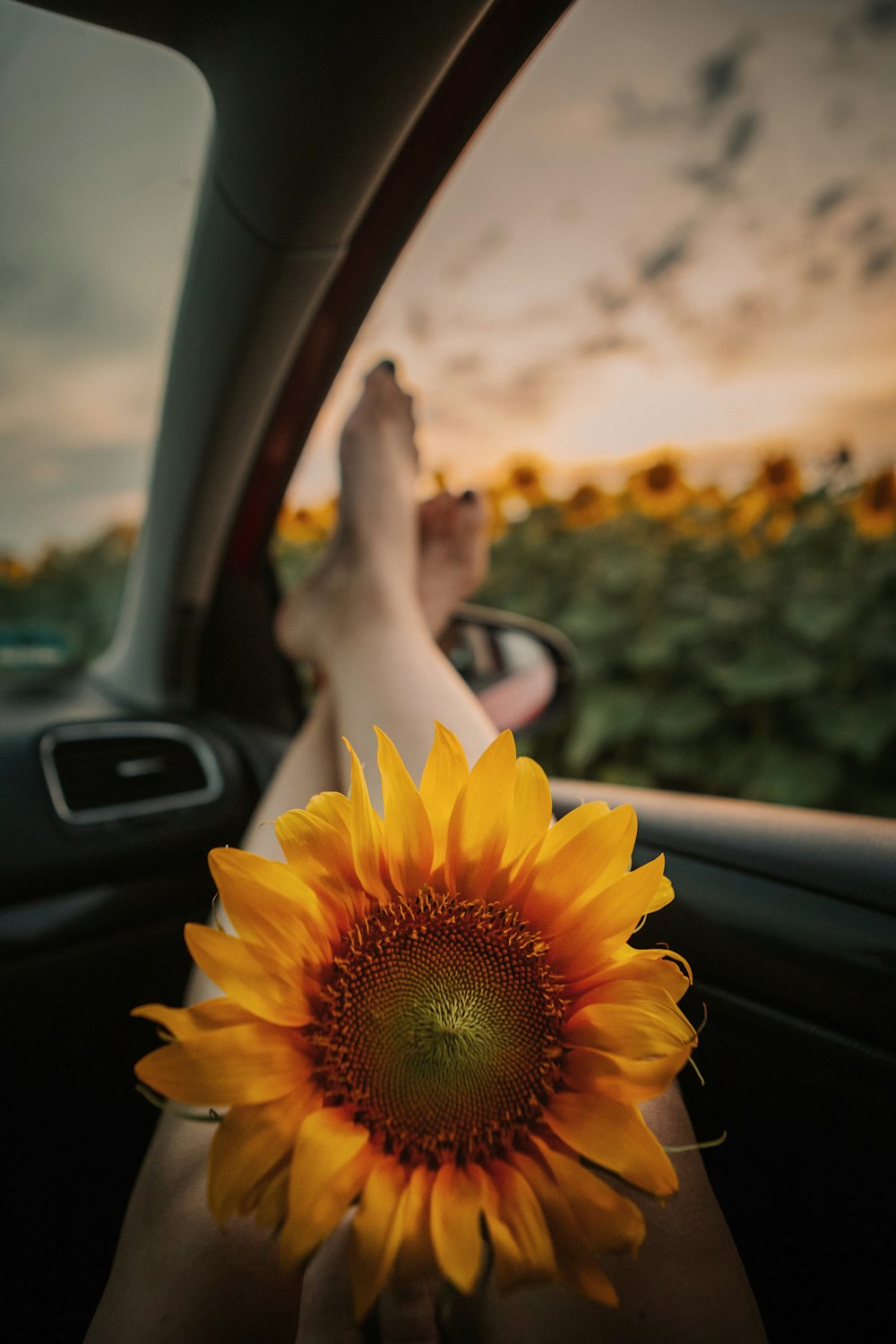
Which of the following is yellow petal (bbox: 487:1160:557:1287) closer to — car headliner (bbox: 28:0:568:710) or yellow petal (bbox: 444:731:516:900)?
yellow petal (bbox: 444:731:516:900)

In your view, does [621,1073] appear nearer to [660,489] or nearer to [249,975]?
[249,975]

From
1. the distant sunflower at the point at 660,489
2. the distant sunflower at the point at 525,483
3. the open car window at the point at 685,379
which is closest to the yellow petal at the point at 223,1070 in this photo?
the open car window at the point at 685,379

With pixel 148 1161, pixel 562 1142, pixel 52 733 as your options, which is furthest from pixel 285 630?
pixel 562 1142

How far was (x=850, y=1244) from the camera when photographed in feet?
2.94

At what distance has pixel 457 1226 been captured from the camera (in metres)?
0.39

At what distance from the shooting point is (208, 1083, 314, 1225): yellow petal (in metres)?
0.41

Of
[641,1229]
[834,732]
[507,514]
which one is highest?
[507,514]

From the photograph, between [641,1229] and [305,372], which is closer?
[641,1229]

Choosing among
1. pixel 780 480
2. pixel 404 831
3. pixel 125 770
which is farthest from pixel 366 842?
pixel 780 480

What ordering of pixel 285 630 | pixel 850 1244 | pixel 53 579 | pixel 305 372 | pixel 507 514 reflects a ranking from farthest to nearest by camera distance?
pixel 507 514 → pixel 53 579 → pixel 285 630 → pixel 305 372 → pixel 850 1244

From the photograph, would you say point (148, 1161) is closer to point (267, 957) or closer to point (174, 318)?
point (267, 957)

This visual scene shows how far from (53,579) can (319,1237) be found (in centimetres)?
198

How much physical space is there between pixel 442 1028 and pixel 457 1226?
0.09m

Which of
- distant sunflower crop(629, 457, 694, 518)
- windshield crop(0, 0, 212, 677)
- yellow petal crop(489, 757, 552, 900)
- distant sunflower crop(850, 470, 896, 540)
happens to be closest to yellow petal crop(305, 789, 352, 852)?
yellow petal crop(489, 757, 552, 900)
